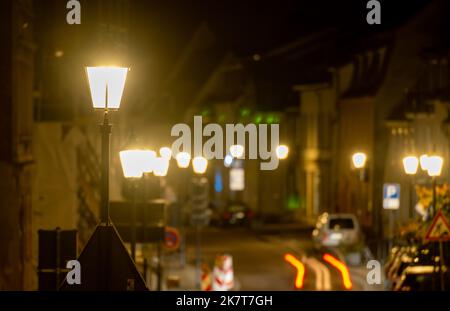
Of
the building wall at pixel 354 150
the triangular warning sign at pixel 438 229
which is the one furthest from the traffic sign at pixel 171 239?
the building wall at pixel 354 150

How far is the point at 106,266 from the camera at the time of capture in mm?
9961

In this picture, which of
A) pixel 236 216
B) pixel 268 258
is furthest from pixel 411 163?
pixel 236 216

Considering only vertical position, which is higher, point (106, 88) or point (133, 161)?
point (106, 88)

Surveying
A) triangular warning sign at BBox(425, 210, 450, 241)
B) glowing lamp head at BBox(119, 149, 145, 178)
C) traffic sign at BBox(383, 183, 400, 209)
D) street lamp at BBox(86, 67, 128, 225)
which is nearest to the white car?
traffic sign at BBox(383, 183, 400, 209)

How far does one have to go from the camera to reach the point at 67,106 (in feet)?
107

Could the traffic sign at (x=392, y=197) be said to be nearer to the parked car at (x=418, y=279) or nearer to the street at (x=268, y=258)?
the street at (x=268, y=258)

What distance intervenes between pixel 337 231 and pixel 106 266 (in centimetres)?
3187

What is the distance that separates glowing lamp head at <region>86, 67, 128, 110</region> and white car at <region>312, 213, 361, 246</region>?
101 feet

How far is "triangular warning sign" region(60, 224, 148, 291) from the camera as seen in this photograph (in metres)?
9.93

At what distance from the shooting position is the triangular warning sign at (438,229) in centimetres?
2092

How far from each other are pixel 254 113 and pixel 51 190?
38.3 m

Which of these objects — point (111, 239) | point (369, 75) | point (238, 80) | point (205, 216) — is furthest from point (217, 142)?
point (111, 239)

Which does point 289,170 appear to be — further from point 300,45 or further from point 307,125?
point 300,45

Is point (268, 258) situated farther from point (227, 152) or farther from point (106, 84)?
point (106, 84)
